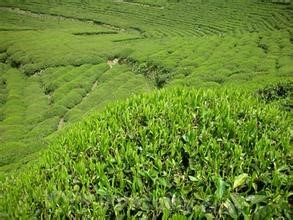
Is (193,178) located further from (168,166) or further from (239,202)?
(239,202)

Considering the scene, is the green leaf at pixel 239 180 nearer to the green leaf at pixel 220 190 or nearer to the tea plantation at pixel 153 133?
the tea plantation at pixel 153 133

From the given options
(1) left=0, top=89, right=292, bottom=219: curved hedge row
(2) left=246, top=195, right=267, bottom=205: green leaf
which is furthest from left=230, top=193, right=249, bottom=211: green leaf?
(2) left=246, top=195, right=267, bottom=205: green leaf

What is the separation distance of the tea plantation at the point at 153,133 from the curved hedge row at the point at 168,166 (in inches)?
0.9

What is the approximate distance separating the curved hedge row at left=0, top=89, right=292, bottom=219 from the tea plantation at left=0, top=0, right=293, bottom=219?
2 cm

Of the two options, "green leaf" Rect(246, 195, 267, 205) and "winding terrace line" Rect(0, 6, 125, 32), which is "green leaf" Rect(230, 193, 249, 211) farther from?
"winding terrace line" Rect(0, 6, 125, 32)

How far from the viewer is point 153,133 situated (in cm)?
753

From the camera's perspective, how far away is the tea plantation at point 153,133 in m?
5.74

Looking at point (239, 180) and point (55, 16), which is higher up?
point (239, 180)

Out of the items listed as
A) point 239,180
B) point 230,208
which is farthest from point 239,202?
Answer: point 239,180

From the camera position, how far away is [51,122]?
42.7 metres

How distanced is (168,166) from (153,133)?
3.75 feet

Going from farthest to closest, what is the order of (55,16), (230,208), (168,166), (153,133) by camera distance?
(55,16)
(153,133)
(168,166)
(230,208)

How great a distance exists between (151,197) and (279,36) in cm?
6178

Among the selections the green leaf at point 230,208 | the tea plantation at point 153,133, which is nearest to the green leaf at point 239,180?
the tea plantation at point 153,133
